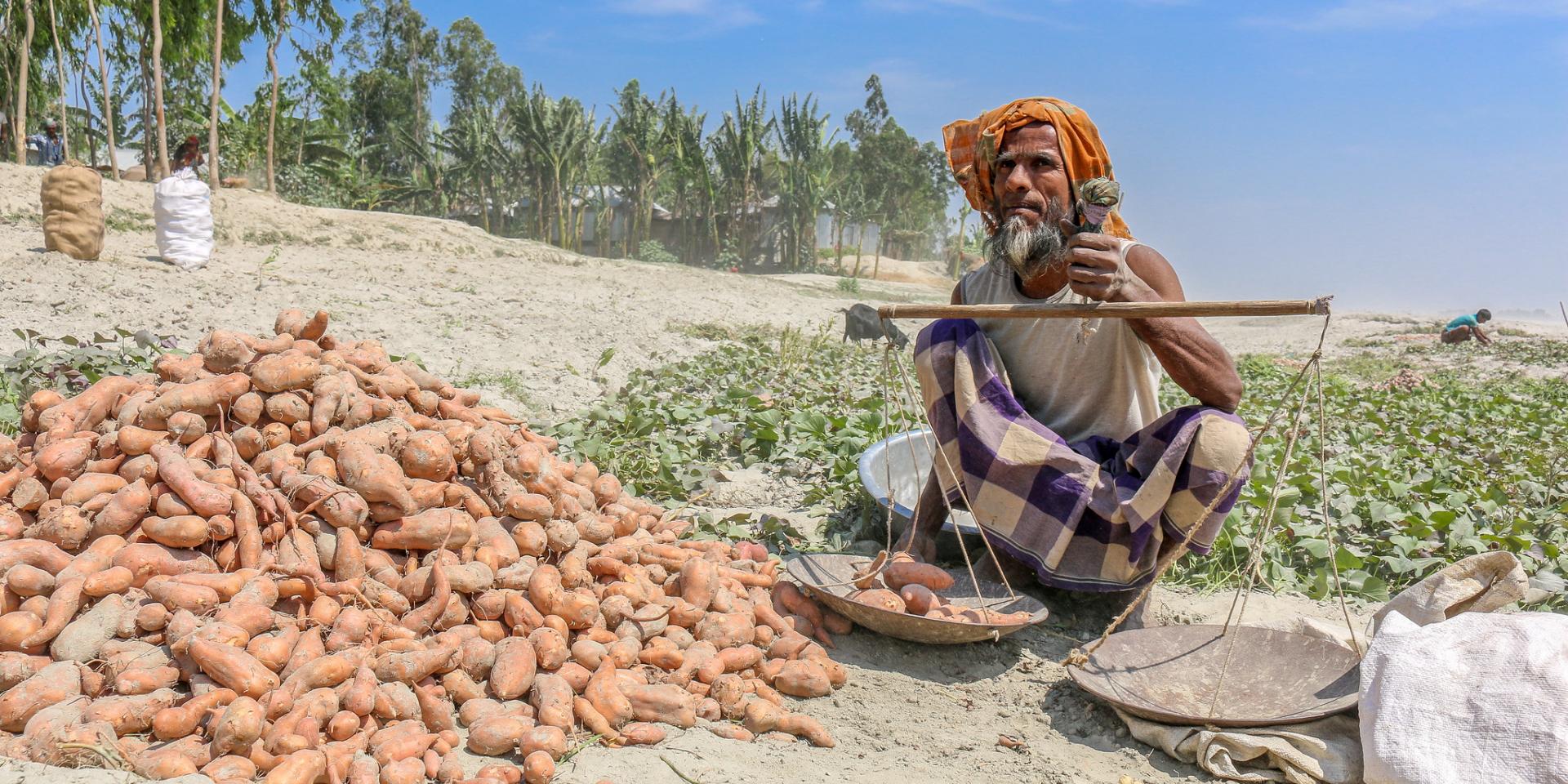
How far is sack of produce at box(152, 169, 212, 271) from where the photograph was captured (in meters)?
7.44

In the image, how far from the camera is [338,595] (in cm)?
198

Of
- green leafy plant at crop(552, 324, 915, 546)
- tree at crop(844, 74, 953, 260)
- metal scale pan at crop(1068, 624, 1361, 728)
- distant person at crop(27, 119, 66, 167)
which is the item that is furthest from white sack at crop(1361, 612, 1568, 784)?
tree at crop(844, 74, 953, 260)

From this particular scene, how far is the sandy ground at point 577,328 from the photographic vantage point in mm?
1890

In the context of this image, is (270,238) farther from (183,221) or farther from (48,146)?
(48,146)

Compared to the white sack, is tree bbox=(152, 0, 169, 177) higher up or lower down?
higher up

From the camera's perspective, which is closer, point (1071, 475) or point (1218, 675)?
point (1218, 675)

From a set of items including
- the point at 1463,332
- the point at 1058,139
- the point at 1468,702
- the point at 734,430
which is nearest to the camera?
the point at 1468,702

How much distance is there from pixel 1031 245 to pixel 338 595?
184cm

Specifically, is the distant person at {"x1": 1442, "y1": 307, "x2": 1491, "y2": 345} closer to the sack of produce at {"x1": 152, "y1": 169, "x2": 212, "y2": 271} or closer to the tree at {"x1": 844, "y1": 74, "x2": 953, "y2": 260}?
Result: the sack of produce at {"x1": 152, "y1": 169, "x2": 212, "y2": 271}

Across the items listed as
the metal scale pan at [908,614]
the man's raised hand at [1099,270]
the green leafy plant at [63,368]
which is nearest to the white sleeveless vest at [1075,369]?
the man's raised hand at [1099,270]

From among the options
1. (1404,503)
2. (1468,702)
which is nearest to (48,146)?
(1404,503)

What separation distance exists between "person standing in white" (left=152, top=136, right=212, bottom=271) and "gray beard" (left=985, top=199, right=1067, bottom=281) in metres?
7.19

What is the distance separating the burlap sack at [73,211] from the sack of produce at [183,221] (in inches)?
16.2

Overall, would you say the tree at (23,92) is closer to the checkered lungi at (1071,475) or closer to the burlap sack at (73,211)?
the burlap sack at (73,211)
